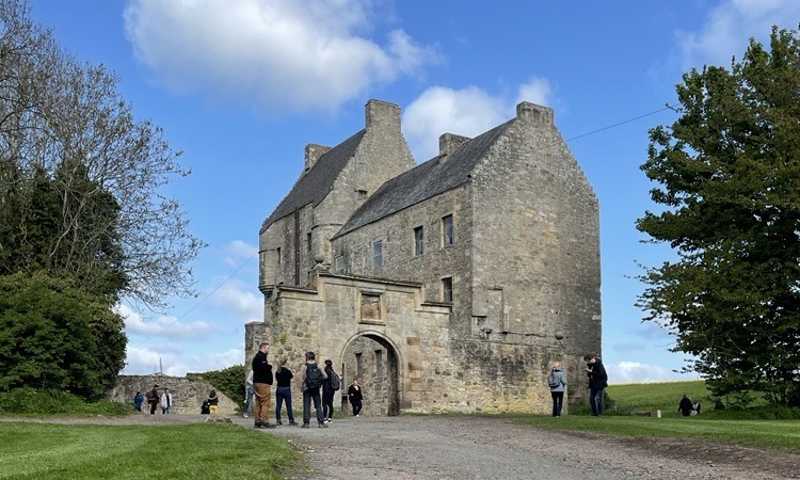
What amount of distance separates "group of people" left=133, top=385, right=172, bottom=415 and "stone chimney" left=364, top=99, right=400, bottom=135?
1858 centimetres

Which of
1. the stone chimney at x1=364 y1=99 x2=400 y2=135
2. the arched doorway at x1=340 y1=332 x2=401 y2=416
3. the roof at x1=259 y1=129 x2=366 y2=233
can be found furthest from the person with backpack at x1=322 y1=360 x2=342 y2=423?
the stone chimney at x1=364 y1=99 x2=400 y2=135

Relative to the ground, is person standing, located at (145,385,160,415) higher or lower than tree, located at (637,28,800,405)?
lower

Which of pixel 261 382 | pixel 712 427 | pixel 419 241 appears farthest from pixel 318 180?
pixel 712 427

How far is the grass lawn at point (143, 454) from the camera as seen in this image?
392 inches

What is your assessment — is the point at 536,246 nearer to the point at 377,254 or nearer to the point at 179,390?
the point at 377,254

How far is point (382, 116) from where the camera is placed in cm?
4984

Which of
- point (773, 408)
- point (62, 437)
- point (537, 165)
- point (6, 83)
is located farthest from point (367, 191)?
point (62, 437)

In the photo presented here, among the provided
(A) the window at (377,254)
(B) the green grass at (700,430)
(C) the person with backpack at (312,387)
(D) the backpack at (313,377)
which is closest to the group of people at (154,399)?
(A) the window at (377,254)

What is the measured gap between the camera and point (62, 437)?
15.7m

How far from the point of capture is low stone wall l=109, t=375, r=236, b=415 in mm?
39656

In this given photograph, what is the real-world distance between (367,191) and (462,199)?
1234 cm

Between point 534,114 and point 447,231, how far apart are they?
6.62 metres

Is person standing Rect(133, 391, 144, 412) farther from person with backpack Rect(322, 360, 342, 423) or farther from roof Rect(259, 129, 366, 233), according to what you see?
person with backpack Rect(322, 360, 342, 423)

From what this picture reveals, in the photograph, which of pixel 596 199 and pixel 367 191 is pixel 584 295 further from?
pixel 367 191
